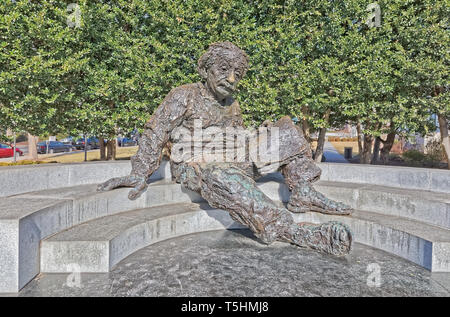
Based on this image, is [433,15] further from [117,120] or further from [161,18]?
[117,120]

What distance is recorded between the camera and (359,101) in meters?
9.62

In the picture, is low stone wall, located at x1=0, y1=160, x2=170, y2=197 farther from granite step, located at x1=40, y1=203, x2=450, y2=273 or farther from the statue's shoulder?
the statue's shoulder

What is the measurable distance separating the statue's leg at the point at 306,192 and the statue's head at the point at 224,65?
1541 mm

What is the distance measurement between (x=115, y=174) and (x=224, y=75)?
3.18m

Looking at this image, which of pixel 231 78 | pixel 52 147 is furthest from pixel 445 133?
pixel 52 147

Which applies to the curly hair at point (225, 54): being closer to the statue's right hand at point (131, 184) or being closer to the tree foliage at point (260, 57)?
the statue's right hand at point (131, 184)

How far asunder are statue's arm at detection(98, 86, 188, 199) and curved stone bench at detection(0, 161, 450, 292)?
0.68 feet

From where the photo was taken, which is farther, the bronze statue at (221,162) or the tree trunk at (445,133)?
the tree trunk at (445,133)

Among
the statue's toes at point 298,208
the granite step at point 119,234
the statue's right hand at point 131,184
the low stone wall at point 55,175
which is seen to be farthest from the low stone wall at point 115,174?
the statue's toes at point 298,208

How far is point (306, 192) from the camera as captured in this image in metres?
4.55

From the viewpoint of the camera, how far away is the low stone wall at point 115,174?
15.8 feet

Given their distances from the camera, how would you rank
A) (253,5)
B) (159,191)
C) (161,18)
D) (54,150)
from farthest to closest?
(54,150), (253,5), (161,18), (159,191)

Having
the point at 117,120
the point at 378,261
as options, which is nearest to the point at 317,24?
the point at 117,120
